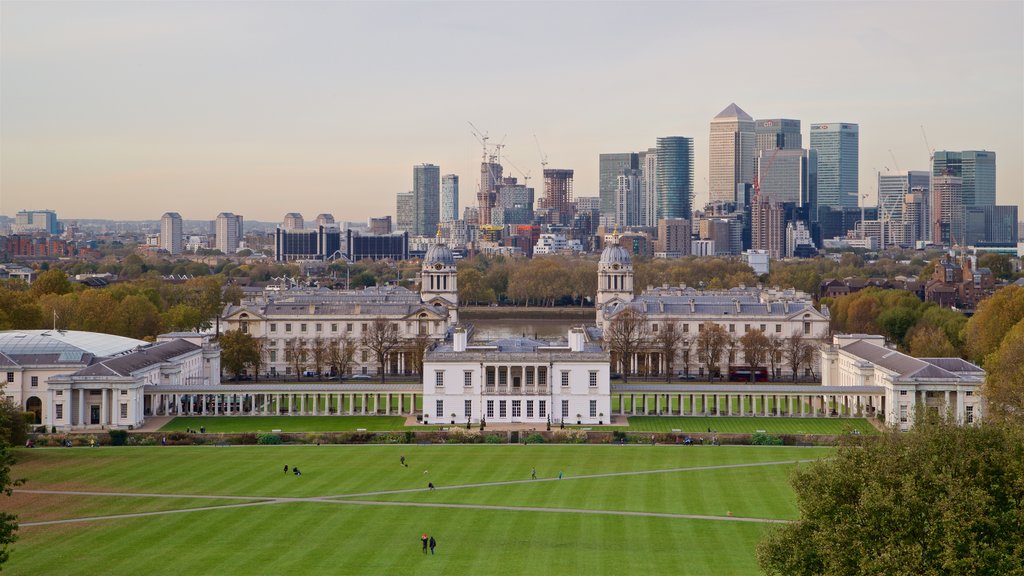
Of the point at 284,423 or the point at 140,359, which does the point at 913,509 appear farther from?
the point at 140,359

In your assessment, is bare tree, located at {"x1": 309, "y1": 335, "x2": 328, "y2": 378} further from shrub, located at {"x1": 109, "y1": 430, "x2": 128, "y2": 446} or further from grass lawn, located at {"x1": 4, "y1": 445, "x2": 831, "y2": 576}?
grass lawn, located at {"x1": 4, "y1": 445, "x2": 831, "y2": 576}

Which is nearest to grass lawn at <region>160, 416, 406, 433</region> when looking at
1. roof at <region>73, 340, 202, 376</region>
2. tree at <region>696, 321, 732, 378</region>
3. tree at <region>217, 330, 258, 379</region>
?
roof at <region>73, 340, 202, 376</region>

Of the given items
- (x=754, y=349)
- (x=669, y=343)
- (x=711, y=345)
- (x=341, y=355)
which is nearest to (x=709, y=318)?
(x=711, y=345)

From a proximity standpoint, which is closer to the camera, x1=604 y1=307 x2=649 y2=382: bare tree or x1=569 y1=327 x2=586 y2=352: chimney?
x1=569 y1=327 x2=586 y2=352: chimney

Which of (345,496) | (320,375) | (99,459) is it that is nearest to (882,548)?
(345,496)

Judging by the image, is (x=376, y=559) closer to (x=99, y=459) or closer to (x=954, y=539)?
(x=954, y=539)

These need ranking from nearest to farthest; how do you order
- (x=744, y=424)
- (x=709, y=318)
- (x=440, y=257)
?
1. (x=744, y=424)
2. (x=709, y=318)
3. (x=440, y=257)

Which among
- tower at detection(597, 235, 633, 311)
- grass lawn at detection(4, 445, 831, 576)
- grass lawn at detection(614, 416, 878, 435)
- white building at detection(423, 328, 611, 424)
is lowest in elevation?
grass lawn at detection(4, 445, 831, 576)

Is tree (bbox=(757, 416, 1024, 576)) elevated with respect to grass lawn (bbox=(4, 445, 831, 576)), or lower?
elevated
